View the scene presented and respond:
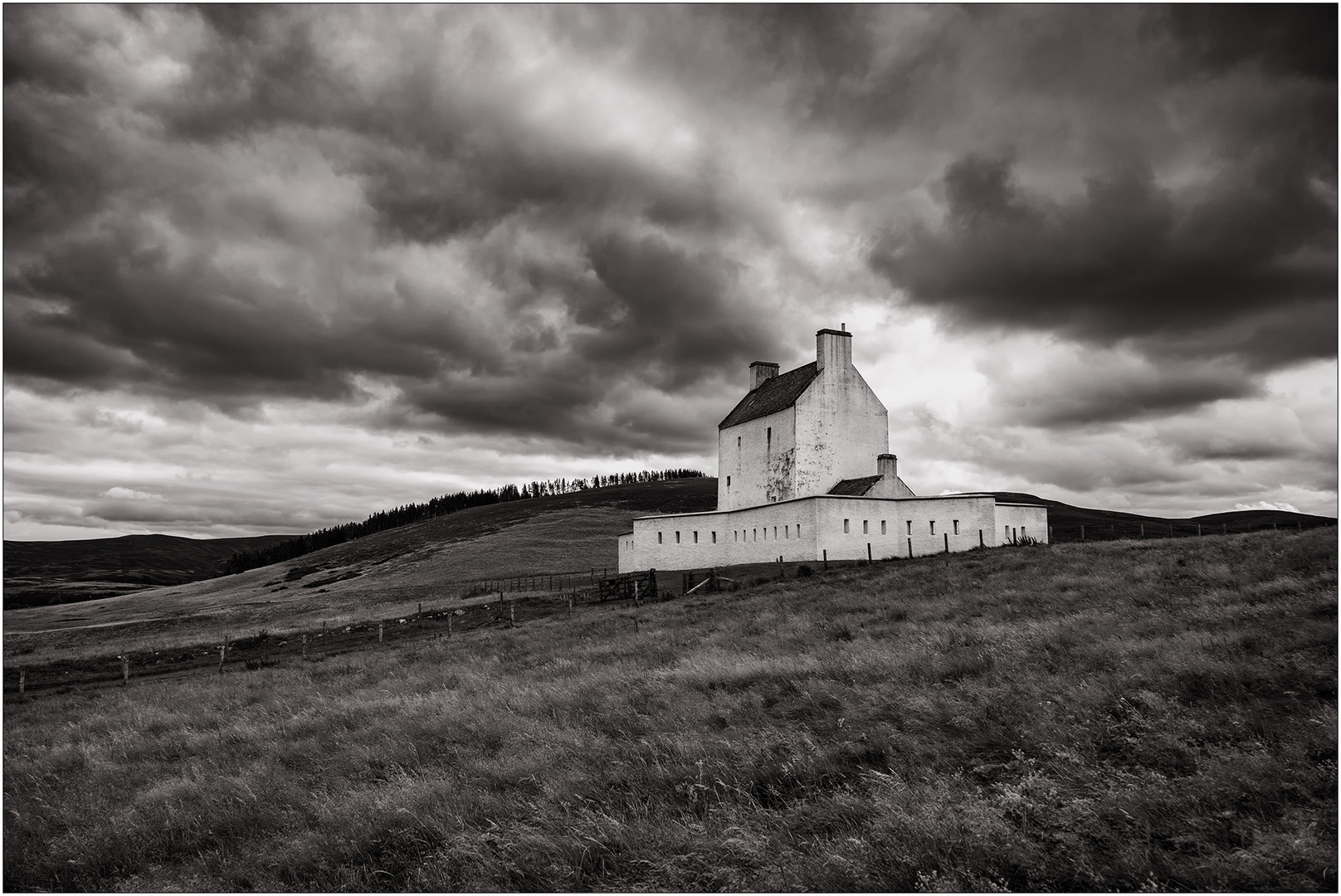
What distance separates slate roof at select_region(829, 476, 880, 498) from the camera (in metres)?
44.1

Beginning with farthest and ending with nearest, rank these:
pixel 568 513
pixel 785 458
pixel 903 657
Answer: pixel 568 513 < pixel 785 458 < pixel 903 657

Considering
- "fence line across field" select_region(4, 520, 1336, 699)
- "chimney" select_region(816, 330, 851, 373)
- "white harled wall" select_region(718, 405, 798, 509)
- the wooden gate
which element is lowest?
"fence line across field" select_region(4, 520, 1336, 699)

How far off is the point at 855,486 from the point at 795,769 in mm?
38816

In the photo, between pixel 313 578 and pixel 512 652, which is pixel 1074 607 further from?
pixel 313 578

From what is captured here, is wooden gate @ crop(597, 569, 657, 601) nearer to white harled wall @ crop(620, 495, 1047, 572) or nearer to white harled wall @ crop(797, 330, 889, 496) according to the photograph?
white harled wall @ crop(620, 495, 1047, 572)

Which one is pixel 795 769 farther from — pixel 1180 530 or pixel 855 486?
pixel 1180 530

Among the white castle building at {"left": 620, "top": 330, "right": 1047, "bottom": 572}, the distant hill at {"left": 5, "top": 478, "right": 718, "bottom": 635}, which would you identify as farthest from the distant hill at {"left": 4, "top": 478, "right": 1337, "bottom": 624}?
the white castle building at {"left": 620, "top": 330, "right": 1047, "bottom": 572}

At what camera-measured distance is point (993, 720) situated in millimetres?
8445

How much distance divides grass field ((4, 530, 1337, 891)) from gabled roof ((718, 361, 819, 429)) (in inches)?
1299

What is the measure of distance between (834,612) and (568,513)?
3600 inches

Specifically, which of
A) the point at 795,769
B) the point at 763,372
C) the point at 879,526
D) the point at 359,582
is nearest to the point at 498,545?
the point at 359,582

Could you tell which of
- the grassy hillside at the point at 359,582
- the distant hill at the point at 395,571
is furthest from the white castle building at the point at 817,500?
the distant hill at the point at 395,571

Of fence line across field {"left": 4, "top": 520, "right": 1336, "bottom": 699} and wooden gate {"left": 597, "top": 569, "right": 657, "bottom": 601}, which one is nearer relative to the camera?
fence line across field {"left": 4, "top": 520, "right": 1336, "bottom": 699}

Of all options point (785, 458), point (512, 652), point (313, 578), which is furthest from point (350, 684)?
point (313, 578)
